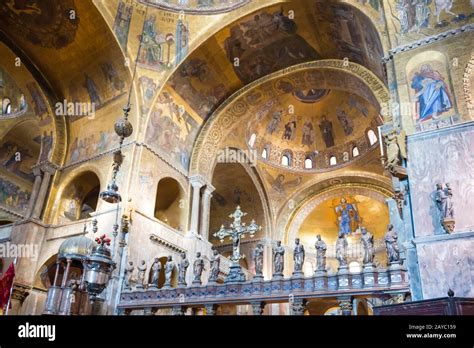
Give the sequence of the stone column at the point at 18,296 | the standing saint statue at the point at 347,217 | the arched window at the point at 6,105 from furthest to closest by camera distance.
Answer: the standing saint statue at the point at 347,217 < the arched window at the point at 6,105 < the stone column at the point at 18,296

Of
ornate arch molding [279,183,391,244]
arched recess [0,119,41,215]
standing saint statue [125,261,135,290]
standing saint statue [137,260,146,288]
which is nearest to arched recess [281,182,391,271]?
ornate arch molding [279,183,391,244]

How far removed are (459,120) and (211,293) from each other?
690cm

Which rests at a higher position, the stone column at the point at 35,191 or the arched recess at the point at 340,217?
the arched recess at the point at 340,217

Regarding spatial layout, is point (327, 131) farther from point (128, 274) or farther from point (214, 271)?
point (128, 274)

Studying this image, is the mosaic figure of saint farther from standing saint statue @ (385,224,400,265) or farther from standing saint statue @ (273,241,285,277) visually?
standing saint statue @ (273,241,285,277)

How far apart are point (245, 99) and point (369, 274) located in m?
9.64

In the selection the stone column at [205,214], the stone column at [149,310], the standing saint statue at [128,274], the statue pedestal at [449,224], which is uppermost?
the stone column at [205,214]

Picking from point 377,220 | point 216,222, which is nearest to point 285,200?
point 216,222

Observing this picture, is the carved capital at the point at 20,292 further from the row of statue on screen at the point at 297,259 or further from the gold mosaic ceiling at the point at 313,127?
the gold mosaic ceiling at the point at 313,127

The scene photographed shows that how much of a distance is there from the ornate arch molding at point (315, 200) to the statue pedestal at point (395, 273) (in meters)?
11.9

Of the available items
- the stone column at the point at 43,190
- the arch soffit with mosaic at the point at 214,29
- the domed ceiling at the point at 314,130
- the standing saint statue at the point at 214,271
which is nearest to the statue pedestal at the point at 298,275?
the standing saint statue at the point at 214,271

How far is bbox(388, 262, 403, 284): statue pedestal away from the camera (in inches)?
329

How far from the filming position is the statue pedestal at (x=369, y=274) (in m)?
8.67
